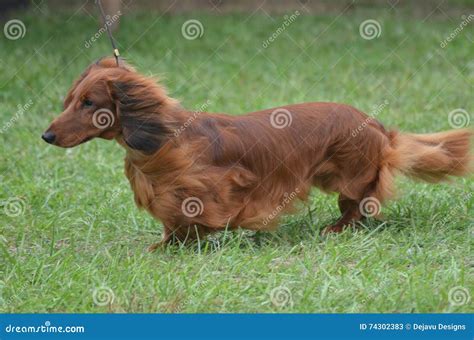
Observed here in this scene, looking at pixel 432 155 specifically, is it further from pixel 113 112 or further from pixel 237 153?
pixel 113 112

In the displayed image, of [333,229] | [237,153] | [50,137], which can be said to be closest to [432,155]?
[333,229]

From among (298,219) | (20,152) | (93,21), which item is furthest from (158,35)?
(298,219)

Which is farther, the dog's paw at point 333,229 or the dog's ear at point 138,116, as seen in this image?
the dog's paw at point 333,229

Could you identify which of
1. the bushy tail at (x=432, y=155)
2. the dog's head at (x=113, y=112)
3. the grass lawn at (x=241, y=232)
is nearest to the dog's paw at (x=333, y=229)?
the grass lawn at (x=241, y=232)

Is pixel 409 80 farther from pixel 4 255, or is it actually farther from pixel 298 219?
Result: pixel 4 255

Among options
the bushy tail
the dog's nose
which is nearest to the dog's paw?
the bushy tail

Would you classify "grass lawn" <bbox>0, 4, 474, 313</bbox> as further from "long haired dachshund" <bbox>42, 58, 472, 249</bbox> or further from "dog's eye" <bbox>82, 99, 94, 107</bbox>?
"dog's eye" <bbox>82, 99, 94, 107</bbox>

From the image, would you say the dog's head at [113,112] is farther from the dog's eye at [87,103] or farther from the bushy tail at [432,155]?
the bushy tail at [432,155]

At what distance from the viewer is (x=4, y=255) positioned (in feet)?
19.2

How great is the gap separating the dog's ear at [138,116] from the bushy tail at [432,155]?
163 cm

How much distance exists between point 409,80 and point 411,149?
525cm

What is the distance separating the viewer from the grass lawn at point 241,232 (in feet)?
16.2

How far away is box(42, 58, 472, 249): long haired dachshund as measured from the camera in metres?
5.69

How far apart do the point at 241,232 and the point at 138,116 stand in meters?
1.07
